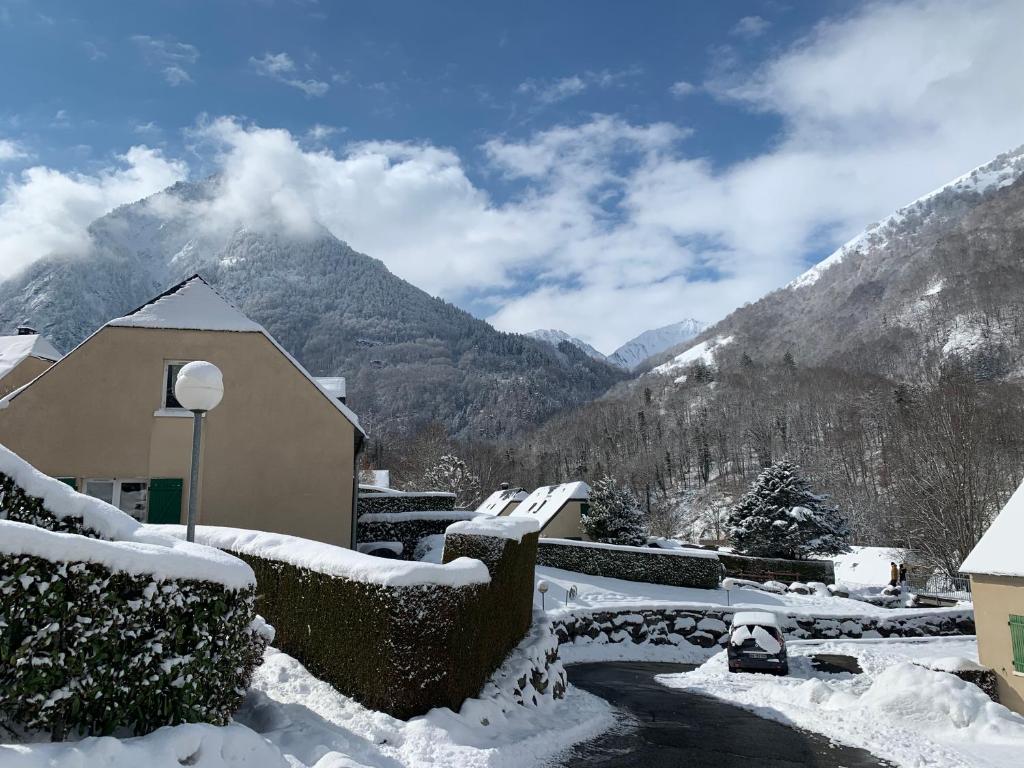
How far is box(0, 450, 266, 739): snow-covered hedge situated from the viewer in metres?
3.92

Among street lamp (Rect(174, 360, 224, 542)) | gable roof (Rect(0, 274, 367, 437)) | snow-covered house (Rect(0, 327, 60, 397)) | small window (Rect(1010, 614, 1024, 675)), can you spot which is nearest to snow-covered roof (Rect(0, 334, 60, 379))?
snow-covered house (Rect(0, 327, 60, 397))

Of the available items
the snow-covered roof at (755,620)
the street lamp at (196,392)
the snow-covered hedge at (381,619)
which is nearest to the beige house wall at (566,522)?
the snow-covered roof at (755,620)

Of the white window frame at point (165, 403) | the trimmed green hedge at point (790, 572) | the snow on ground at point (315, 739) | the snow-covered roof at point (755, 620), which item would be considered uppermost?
the white window frame at point (165, 403)

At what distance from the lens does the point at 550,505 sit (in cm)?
4419

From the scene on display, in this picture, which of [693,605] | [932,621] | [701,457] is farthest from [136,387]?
[701,457]

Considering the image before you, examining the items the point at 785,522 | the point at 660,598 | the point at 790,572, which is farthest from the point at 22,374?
the point at 785,522

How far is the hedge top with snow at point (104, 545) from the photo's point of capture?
4.01 meters

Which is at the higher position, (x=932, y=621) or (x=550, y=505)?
(x=550, y=505)

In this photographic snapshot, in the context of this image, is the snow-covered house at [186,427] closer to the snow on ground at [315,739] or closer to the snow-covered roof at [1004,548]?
the snow on ground at [315,739]

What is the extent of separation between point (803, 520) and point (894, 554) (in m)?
5.88

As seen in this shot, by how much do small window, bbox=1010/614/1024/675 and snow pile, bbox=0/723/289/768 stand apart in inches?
608

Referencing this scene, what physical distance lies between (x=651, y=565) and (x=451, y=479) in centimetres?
2609

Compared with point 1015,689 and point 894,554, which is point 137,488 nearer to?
point 1015,689

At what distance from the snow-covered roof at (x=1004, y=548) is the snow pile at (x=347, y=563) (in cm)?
1260
